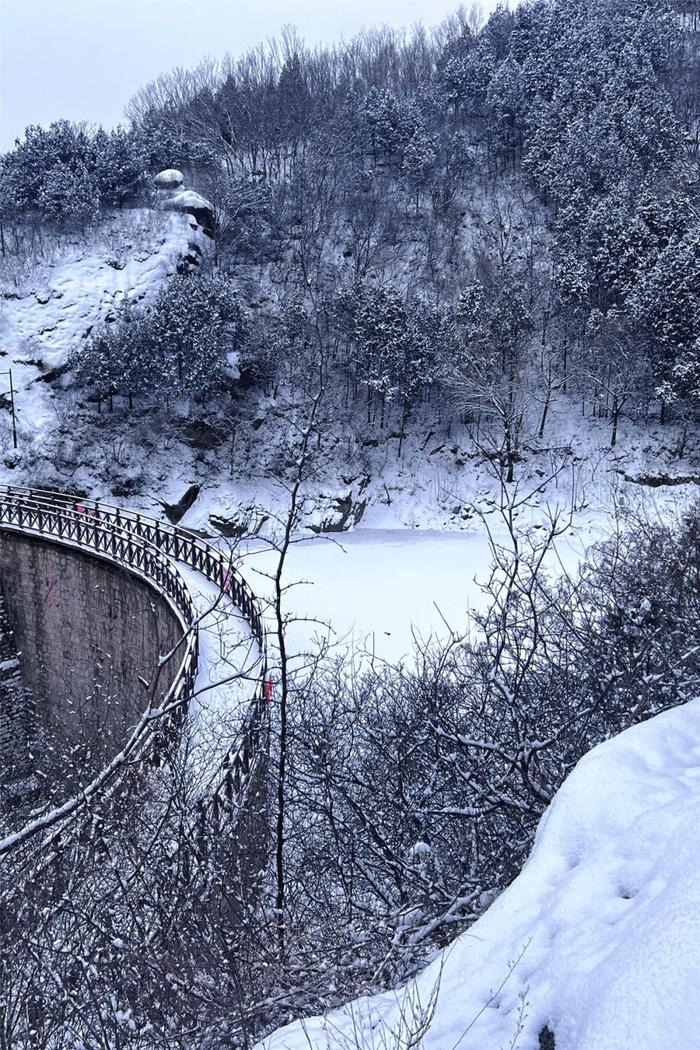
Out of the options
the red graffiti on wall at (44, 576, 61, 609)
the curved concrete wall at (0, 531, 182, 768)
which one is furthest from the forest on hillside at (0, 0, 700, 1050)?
the red graffiti on wall at (44, 576, 61, 609)

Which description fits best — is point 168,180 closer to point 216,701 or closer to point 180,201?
point 180,201

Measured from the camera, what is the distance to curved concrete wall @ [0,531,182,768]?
48.8ft

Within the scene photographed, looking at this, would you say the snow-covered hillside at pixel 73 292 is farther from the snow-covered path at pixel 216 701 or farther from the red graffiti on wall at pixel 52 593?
the snow-covered path at pixel 216 701

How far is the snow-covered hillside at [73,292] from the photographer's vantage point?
28.2 metres

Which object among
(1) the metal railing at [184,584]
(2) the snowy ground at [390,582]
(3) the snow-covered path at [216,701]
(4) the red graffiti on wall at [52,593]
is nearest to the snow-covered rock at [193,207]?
(1) the metal railing at [184,584]

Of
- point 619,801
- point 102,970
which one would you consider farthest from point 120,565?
point 619,801

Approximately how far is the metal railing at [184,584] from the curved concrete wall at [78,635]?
1.13ft

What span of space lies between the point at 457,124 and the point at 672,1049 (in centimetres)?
5019

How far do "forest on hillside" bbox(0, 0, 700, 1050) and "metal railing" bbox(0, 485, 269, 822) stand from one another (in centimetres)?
63

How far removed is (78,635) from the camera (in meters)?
17.9

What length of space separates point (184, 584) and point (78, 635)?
6474 mm

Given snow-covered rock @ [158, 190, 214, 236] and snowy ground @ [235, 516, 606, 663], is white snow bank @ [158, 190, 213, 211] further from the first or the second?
snowy ground @ [235, 516, 606, 663]

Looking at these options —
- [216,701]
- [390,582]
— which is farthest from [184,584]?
[390,582]

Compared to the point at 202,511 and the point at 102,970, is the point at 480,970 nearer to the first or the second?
the point at 102,970
